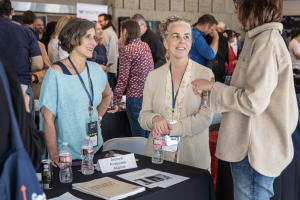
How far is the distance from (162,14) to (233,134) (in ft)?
30.9

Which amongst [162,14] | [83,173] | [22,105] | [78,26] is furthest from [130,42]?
[162,14]

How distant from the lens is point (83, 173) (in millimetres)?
1821

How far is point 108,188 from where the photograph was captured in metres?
1.57

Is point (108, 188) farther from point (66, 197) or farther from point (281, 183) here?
point (281, 183)

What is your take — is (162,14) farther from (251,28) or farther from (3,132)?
(3,132)

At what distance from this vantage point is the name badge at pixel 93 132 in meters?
2.21

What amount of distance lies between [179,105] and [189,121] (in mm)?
161

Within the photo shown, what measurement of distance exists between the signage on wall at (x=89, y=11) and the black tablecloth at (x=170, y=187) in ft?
13.1

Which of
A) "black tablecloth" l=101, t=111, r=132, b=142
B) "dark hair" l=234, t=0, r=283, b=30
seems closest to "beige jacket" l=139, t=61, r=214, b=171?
"dark hair" l=234, t=0, r=283, b=30

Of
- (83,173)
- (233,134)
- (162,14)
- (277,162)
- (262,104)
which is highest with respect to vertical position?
(162,14)

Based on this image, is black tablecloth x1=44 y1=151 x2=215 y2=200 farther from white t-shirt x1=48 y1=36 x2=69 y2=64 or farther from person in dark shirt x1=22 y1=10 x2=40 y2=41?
person in dark shirt x1=22 y1=10 x2=40 y2=41

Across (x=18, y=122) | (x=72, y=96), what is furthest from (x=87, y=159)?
(x=18, y=122)

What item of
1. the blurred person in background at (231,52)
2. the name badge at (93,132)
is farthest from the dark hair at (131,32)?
the blurred person in background at (231,52)

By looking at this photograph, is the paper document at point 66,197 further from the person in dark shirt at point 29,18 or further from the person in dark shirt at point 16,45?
the person in dark shirt at point 29,18
